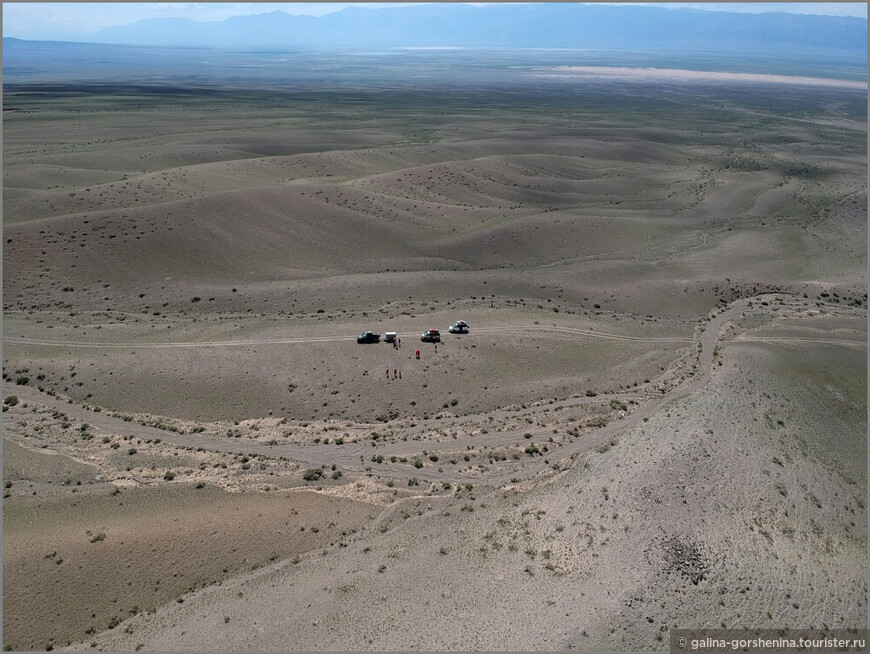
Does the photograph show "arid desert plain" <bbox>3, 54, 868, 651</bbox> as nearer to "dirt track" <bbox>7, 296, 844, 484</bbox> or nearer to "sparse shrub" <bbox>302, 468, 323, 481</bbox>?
"sparse shrub" <bbox>302, 468, 323, 481</bbox>

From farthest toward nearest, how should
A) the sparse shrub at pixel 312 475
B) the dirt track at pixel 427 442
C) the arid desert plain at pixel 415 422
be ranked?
1. the dirt track at pixel 427 442
2. the sparse shrub at pixel 312 475
3. the arid desert plain at pixel 415 422

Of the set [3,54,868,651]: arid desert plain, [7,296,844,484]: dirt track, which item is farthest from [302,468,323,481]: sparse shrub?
[7,296,844,484]: dirt track

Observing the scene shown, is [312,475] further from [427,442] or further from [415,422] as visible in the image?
[415,422]

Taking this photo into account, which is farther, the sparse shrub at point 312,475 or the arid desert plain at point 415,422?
the sparse shrub at point 312,475

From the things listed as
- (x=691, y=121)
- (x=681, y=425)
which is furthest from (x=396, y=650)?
(x=691, y=121)

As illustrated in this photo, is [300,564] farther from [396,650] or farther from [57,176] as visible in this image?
[57,176]

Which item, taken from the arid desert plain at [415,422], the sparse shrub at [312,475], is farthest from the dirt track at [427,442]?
the sparse shrub at [312,475]

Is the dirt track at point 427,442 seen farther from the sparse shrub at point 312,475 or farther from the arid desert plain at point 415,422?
the sparse shrub at point 312,475

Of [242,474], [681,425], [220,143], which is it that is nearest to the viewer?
[242,474]
